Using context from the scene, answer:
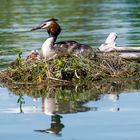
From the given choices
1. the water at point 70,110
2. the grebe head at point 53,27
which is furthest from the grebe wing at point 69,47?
the water at point 70,110

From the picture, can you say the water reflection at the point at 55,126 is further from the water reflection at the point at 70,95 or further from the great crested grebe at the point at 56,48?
the great crested grebe at the point at 56,48

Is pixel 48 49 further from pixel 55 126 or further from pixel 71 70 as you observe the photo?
pixel 55 126

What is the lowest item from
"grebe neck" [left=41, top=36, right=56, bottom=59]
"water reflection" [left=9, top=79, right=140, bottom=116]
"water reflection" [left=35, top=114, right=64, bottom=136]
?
"water reflection" [left=35, top=114, right=64, bottom=136]

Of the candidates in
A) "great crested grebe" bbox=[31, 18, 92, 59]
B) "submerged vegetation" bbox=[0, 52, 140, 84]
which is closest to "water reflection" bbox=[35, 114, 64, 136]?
"submerged vegetation" bbox=[0, 52, 140, 84]

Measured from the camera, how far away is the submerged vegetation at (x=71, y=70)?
16609 mm

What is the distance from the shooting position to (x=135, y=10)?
37.3 m

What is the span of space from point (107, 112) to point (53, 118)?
0.94 metres

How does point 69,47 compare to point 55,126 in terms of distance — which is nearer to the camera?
point 55,126

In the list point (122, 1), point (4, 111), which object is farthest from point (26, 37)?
point (122, 1)

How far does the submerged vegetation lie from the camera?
16.6 meters

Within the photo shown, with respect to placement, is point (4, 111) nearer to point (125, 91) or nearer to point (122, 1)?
point (125, 91)

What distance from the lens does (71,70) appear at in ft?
54.6

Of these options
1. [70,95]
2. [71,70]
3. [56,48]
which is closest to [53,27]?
[56,48]

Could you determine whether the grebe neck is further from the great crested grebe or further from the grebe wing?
the grebe wing
